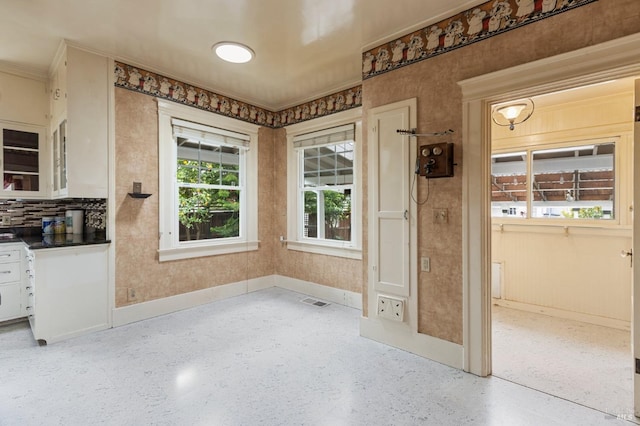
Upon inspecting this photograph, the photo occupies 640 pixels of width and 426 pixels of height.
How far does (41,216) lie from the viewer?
155 inches

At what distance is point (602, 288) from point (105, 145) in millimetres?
5592

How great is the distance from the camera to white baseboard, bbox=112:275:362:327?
3.47m

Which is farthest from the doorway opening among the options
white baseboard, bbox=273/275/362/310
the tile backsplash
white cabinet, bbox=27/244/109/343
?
the tile backsplash

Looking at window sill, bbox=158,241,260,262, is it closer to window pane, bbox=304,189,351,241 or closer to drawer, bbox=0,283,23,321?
window pane, bbox=304,189,351,241

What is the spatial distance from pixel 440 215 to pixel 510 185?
2.30m

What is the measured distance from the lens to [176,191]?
387cm

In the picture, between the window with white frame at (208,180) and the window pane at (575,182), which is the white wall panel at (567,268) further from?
the window with white frame at (208,180)

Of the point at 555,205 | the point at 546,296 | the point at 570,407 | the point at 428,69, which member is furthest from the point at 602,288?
the point at 428,69

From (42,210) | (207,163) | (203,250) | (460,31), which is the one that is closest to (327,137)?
(207,163)

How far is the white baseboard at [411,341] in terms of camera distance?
254cm

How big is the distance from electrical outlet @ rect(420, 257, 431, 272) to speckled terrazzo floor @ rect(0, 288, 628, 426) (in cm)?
77

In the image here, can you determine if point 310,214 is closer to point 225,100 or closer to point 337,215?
point 337,215

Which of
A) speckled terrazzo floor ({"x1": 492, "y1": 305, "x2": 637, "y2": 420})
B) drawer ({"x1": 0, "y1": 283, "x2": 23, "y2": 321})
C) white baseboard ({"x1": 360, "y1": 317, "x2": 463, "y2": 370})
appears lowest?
speckled terrazzo floor ({"x1": 492, "y1": 305, "x2": 637, "y2": 420})

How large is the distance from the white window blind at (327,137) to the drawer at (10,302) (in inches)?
147
